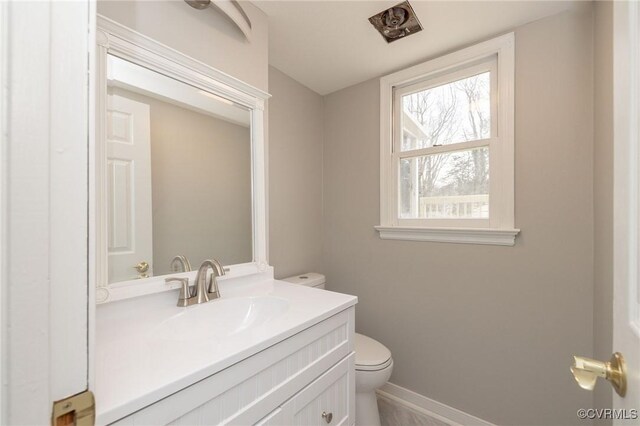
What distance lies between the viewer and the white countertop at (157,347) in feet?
1.71

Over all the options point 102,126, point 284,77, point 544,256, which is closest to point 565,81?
point 544,256

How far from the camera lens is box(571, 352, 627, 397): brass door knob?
0.45 metres

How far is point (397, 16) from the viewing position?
4.46 feet

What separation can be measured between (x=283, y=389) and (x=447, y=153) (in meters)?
1.58

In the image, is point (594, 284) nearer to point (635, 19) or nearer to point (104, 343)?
point (635, 19)

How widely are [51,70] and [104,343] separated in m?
0.70

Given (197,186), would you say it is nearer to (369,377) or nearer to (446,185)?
(369,377)

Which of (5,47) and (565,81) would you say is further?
(565,81)

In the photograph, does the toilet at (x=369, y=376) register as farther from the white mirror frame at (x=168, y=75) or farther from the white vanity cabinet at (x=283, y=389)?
the white mirror frame at (x=168, y=75)

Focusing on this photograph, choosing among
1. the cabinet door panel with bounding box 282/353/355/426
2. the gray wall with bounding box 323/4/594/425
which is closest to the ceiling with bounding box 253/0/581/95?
the gray wall with bounding box 323/4/594/425

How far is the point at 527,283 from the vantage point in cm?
141

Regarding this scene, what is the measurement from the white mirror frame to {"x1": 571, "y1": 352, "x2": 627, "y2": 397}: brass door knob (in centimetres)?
99

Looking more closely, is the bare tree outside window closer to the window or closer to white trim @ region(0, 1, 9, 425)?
the window

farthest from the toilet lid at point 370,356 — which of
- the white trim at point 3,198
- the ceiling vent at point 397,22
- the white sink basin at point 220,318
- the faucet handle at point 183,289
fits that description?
the ceiling vent at point 397,22
